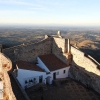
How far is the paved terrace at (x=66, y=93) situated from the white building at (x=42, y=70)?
1.45 meters

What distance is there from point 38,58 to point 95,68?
9520 millimetres

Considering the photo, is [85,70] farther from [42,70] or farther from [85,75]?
[42,70]

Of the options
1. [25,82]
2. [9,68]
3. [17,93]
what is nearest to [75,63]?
[25,82]

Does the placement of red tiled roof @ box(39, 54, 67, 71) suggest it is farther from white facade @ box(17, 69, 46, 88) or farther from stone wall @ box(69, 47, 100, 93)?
white facade @ box(17, 69, 46, 88)

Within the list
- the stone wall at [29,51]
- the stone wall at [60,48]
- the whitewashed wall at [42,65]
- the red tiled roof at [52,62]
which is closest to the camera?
the stone wall at [29,51]

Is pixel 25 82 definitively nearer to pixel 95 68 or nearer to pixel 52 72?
pixel 52 72

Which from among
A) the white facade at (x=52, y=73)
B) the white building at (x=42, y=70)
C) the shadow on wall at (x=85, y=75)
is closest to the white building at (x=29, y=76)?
the white building at (x=42, y=70)

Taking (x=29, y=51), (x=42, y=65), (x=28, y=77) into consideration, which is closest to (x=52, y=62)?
(x=42, y=65)

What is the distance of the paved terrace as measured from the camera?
21594 mm

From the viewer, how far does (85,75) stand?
24812mm

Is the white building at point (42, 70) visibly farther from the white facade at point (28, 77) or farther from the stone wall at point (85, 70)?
the stone wall at point (85, 70)

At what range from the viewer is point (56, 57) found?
29.8 metres

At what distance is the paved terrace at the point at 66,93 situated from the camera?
2159cm

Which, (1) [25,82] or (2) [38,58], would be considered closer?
(1) [25,82]
